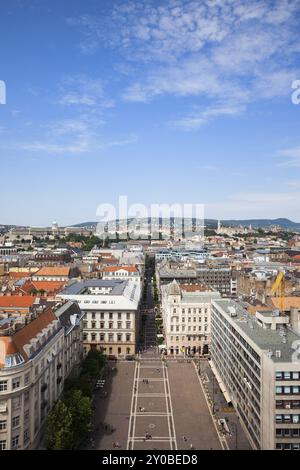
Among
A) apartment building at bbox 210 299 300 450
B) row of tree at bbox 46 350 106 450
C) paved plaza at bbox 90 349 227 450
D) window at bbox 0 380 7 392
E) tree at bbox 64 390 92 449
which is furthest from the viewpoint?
paved plaza at bbox 90 349 227 450

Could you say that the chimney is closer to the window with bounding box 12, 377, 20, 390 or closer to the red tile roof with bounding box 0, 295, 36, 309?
the window with bounding box 12, 377, 20, 390

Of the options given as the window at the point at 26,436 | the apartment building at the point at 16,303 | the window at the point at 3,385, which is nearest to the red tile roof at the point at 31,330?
the window at the point at 3,385

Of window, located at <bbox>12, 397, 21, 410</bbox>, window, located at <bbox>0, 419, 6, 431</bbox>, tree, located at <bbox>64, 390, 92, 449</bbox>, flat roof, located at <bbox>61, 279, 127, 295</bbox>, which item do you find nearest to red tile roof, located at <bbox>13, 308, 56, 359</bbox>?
window, located at <bbox>12, 397, 21, 410</bbox>

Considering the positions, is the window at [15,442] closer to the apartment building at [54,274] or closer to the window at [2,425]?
the window at [2,425]

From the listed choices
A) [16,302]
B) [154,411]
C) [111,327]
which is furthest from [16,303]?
[154,411]
